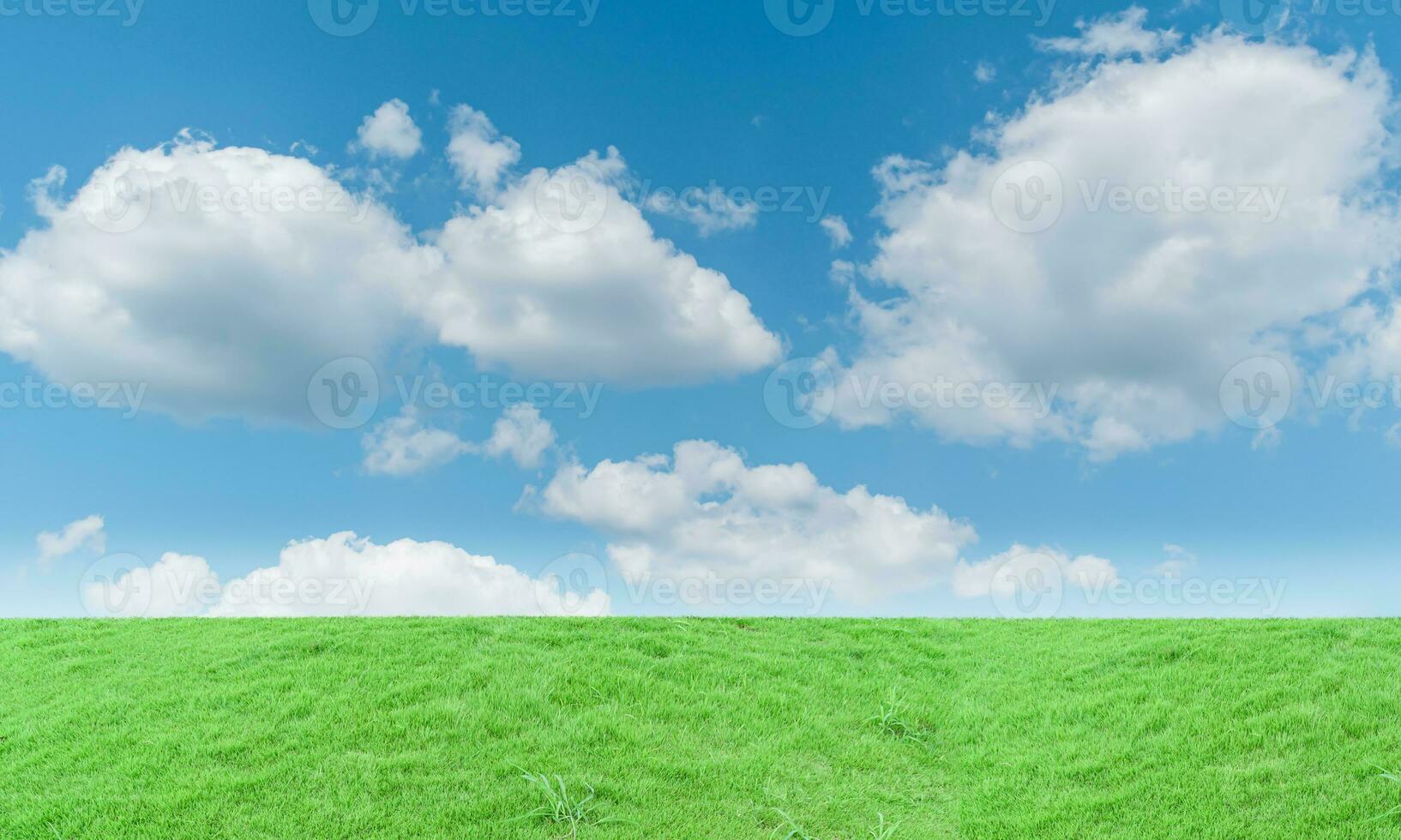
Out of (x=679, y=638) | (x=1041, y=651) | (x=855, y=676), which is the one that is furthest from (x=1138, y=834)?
(x=679, y=638)

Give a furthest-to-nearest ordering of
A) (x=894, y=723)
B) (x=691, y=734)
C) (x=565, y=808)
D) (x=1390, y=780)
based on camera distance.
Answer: (x=894, y=723) → (x=691, y=734) → (x=1390, y=780) → (x=565, y=808)

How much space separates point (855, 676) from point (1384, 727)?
15.5ft

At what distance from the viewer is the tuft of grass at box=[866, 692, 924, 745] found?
29.3 ft

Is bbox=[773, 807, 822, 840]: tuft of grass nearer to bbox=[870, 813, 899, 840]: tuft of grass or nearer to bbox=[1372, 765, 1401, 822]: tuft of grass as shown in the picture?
bbox=[870, 813, 899, 840]: tuft of grass

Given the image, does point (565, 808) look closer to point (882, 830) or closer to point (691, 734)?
point (691, 734)

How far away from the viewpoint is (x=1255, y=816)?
704 cm

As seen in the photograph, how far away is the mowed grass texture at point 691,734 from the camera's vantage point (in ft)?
23.4

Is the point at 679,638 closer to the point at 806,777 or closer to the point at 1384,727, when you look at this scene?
the point at 806,777

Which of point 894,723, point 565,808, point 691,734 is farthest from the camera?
point 894,723

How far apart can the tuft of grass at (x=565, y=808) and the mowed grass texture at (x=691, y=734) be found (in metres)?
0.02

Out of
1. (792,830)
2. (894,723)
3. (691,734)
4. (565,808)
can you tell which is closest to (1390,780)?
(894,723)

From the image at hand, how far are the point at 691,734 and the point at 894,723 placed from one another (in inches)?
83.2

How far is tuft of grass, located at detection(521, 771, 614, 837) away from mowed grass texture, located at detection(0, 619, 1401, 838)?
0.08 ft

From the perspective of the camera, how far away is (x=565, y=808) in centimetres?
698
